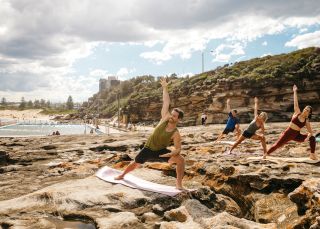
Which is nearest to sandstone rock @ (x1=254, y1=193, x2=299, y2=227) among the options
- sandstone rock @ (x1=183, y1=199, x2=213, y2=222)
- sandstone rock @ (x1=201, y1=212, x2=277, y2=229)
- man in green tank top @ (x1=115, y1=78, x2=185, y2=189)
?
sandstone rock @ (x1=201, y1=212, x2=277, y2=229)

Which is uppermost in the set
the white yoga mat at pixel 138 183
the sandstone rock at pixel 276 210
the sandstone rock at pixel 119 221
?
the white yoga mat at pixel 138 183

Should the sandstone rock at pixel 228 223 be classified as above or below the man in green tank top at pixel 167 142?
below

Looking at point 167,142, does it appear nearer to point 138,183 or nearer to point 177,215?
point 138,183

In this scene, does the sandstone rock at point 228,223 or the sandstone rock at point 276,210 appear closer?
the sandstone rock at point 228,223

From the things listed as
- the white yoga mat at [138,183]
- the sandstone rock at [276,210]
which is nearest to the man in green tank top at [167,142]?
the white yoga mat at [138,183]

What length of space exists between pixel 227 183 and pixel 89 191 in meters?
3.31

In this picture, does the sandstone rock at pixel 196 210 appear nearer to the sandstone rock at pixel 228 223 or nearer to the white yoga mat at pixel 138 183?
the sandstone rock at pixel 228 223

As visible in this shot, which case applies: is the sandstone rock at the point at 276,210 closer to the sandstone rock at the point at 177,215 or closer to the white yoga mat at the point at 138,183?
the sandstone rock at the point at 177,215

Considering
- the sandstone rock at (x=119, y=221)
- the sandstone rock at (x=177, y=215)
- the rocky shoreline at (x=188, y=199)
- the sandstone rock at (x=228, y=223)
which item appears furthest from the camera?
the sandstone rock at (x=177, y=215)

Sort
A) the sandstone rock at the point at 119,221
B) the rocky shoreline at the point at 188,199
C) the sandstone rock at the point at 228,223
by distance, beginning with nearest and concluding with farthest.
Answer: the sandstone rock at the point at 228,223
the sandstone rock at the point at 119,221
the rocky shoreline at the point at 188,199

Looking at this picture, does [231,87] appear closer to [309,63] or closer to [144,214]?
[309,63]

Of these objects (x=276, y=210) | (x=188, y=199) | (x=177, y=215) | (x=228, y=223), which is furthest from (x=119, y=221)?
(x=276, y=210)

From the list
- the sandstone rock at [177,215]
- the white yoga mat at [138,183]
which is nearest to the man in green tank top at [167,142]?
the white yoga mat at [138,183]

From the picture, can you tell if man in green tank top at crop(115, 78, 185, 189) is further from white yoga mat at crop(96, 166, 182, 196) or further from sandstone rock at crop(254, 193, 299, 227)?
sandstone rock at crop(254, 193, 299, 227)
